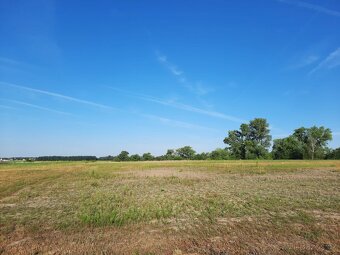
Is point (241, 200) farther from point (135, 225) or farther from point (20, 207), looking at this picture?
point (20, 207)

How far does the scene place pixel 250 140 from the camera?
12588 centimetres

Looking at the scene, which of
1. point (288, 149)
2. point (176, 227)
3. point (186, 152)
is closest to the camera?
point (176, 227)

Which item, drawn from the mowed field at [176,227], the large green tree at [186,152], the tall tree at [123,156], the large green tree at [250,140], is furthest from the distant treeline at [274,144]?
the mowed field at [176,227]

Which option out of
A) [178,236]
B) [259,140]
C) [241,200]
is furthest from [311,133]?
[178,236]

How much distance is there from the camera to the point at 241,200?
1579 cm

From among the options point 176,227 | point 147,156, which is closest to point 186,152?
point 147,156

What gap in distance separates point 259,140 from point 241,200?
376 feet

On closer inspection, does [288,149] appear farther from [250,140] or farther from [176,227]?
[176,227]

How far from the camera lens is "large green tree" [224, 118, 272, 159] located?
12025 cm

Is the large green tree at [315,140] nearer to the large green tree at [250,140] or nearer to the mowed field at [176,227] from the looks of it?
the large green tree at [250,140]

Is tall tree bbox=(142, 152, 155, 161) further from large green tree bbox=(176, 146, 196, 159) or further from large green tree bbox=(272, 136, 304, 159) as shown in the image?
large green tree bbox=(272, 136, 304, 159)

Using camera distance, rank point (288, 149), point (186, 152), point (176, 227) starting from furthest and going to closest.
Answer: point (186, 152) → point (288, 149) → point (176, 227)

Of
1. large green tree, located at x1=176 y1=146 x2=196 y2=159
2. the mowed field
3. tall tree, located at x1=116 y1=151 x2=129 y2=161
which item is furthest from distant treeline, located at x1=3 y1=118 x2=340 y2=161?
the mowed field

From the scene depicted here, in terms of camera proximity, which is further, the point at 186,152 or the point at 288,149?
the point at 186,152
